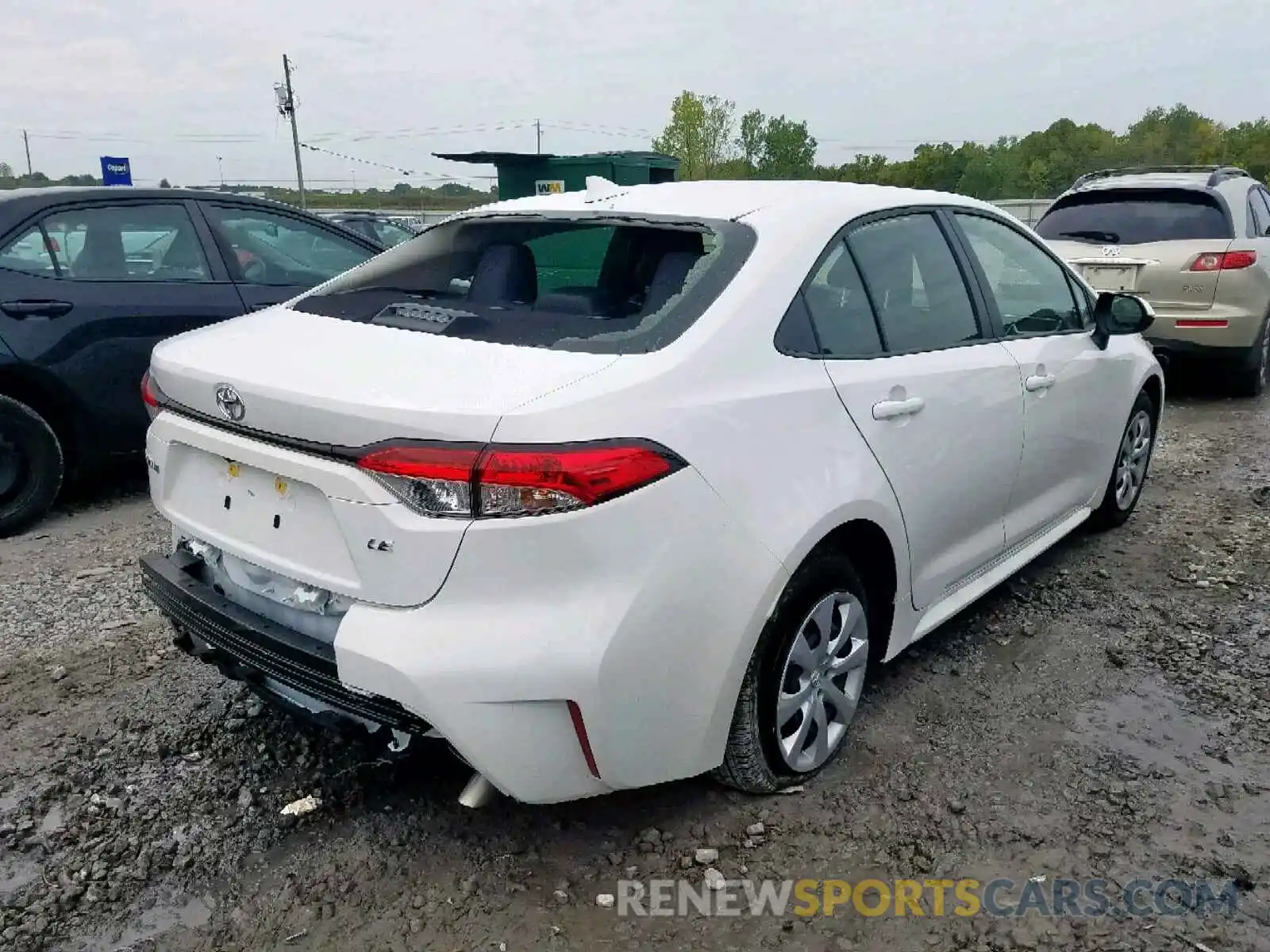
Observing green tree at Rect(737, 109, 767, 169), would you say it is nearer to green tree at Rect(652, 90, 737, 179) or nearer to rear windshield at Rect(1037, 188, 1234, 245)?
green tree at Rect(652, 90, 737, 179)

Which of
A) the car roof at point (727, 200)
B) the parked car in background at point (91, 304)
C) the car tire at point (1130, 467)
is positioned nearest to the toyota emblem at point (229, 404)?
the car roof at point (727, 200)

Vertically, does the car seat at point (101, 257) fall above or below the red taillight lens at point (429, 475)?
above

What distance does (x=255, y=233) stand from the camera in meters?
5.60

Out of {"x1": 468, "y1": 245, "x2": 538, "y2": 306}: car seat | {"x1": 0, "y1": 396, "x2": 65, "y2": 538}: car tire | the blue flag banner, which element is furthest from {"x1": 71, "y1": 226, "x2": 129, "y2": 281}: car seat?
the blue flag banner

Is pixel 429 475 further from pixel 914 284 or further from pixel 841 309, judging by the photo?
pixel 914 284

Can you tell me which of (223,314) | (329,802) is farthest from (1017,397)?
(223,314)

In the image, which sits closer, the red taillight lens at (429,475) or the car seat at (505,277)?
the red taillight lens at (429,475)

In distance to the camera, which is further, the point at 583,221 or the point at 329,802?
the point at 583,221

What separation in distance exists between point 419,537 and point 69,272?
12.3ft

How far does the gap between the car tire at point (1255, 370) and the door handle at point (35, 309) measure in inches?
302

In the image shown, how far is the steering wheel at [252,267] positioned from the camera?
5434 mm

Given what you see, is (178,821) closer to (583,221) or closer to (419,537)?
(419,537)

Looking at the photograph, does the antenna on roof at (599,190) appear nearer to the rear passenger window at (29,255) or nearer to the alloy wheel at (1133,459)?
the alloy wheel at (1133,459)

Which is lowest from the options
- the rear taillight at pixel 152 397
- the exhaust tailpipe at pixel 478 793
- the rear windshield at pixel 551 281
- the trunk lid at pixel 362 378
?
the exhaust tailpipe at pixel 478 793
